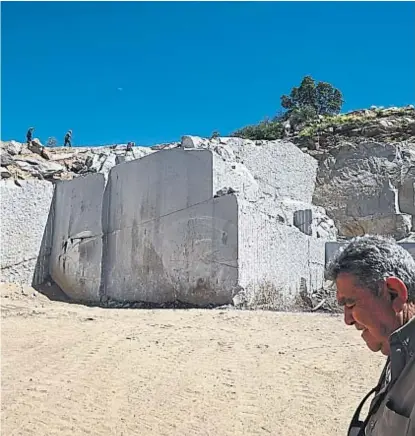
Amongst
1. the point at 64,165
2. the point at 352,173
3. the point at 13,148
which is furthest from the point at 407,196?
the point at 13,148

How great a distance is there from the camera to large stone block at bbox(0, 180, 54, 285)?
1189cm

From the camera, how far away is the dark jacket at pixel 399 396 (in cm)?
111

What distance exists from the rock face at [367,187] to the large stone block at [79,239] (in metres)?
8.80

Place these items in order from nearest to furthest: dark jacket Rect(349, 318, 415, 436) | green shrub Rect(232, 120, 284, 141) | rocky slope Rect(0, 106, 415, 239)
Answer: dark jacket Rect(349, 318, 415, 436) < rocky slope Rect(0, 106, 415, 239) < green shrub Rect(232, 120, 284, 141)

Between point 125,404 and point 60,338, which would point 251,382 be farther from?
Answer: point 60,338

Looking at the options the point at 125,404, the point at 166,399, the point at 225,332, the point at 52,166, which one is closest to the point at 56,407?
the point at 125,404

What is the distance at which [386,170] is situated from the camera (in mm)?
19000

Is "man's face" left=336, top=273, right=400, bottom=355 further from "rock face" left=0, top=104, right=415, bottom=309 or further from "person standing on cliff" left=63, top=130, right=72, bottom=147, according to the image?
"person standing on cliff" left=63, top=130, right=72, bottom=147

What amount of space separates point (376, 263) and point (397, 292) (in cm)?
11

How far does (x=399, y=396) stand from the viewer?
45.4 inches

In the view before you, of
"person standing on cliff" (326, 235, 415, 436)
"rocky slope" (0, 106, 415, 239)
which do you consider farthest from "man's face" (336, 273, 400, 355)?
"rocky slope" (0, 106, 415, 239)

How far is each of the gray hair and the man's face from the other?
23 mm

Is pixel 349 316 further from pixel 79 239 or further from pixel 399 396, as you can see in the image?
pixel 79 239

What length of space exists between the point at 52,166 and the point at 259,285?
9.27 meters
